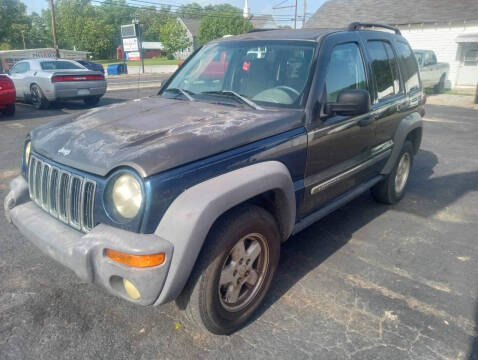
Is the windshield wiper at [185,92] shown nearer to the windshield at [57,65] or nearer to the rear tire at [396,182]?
the rear tire at [396,182]

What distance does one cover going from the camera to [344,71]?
3398 mm

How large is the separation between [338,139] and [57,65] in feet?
37.4

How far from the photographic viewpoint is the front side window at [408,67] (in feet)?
14.6

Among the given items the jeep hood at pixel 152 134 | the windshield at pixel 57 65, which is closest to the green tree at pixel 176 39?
the windshield at pixel 57 65

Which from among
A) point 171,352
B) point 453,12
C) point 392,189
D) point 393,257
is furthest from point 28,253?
point 453,12

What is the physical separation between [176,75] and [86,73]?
8735mm

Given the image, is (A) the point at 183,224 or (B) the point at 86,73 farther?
(B) the point at 86,73

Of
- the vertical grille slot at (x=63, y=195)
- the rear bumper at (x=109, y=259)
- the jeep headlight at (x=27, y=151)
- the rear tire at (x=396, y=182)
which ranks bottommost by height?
the rear tire at (x=396, y=182)

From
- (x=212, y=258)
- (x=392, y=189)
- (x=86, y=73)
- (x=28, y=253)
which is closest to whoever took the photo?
(x=212, y=258)

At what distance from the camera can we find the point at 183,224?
2.00m

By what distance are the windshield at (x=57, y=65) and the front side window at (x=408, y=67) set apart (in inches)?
418

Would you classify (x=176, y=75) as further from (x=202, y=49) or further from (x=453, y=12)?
(x=453, y=12)

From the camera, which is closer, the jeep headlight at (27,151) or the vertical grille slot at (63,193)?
the vertical grille slot at (63,193)

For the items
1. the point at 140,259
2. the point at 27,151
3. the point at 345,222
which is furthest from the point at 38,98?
the point at 140,259
